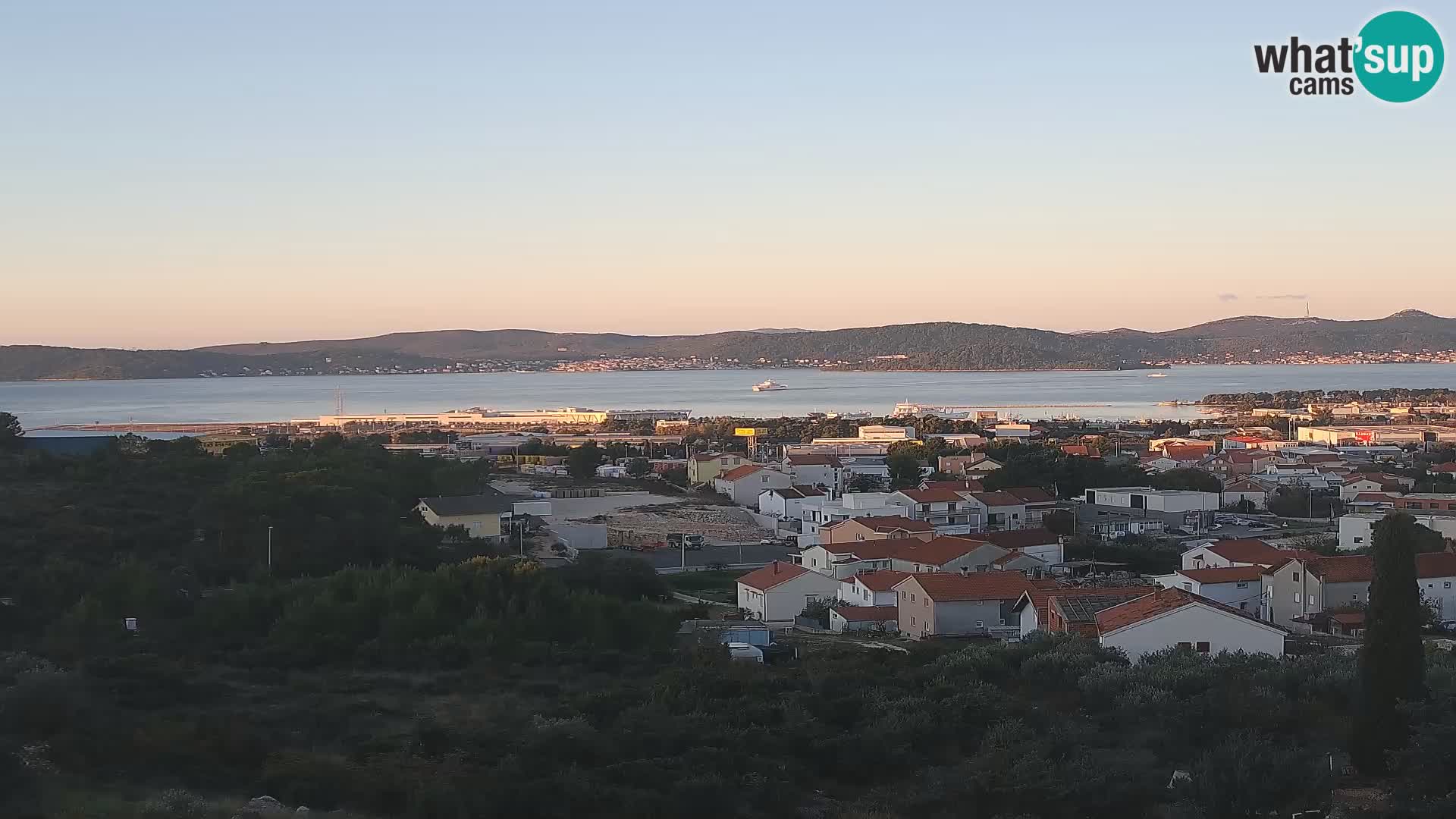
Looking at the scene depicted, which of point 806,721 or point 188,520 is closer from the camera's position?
point 806,721

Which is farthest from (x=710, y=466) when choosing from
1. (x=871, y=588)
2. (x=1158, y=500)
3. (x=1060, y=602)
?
(x=1060, y=602)

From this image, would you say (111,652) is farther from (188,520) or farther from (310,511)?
(188,520)

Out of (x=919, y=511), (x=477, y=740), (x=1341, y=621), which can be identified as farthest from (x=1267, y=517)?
(x=477, y=740)

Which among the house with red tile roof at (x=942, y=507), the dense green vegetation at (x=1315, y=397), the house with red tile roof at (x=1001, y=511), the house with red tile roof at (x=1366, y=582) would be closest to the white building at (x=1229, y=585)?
the house with red tile roof at (x=1366, y=582)

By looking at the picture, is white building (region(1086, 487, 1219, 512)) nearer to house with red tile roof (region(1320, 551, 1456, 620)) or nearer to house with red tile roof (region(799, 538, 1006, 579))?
house with red tile roof (region(799, 538, 1006, 579))

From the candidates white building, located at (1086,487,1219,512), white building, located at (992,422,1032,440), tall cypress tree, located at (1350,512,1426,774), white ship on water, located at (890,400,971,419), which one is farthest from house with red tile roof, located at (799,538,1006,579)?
white ship on water, located at (890,400,971,419)

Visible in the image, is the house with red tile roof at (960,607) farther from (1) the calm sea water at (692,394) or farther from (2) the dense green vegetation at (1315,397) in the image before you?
(2) the dense green vegetation at (1315,397)
